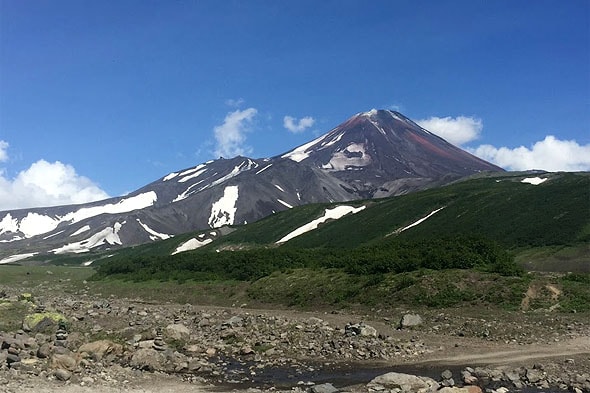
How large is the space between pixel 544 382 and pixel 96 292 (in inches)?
2393

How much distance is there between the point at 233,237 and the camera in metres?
134

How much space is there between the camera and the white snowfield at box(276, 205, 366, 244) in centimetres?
12900

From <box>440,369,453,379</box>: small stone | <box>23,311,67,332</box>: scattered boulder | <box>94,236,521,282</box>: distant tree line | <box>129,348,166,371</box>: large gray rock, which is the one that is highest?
<box>94,236,521,282</box>: distant tree line

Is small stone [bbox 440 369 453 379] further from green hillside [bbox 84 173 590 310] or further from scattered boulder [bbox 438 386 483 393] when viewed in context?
green hillside [bbox 84 173 590 310]

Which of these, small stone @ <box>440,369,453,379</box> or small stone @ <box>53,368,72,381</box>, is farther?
small stone @ <box>440,369,453,379</box>

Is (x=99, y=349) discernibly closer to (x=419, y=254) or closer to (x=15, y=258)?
(x=419, y=254)

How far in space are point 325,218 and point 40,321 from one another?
113331 millimetres

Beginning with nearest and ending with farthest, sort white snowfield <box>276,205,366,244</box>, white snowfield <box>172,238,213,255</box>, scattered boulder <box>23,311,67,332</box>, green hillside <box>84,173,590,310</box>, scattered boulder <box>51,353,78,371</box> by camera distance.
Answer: scattered boulder <box>51,353,78,371</box>
scattered boulder <box>23,311,67,332</box>
green hillside <box>84,173,590,310</box>
white snowfield <box>276,205,366,244</box>
white snowfield <box>172,238,213,255</box>

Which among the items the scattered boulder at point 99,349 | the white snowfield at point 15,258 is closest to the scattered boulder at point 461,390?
the scattered boulder at point 99,349

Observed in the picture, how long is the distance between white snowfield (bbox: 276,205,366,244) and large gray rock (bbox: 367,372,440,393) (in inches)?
4082

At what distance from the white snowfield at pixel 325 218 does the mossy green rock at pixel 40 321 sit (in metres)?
92.3

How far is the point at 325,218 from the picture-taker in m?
141

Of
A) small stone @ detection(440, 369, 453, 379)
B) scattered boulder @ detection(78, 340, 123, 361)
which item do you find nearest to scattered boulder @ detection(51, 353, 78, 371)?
scattered boulder @ detection(78, 340, 123, 361)

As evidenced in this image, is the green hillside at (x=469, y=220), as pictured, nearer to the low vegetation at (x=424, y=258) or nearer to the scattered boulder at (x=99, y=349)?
the low vegetation at (x=424, y=258)
